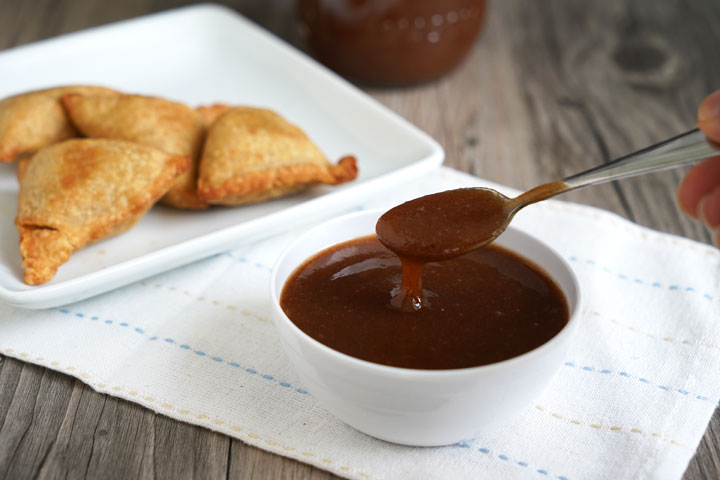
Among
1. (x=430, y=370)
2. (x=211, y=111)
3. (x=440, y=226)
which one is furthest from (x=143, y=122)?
(x=430, y=370)

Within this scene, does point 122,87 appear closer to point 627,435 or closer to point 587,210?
point 587,210

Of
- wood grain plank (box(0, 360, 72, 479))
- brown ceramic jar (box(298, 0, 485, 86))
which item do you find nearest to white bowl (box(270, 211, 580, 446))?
wood grain plank (box(0, 360, 72, 479))

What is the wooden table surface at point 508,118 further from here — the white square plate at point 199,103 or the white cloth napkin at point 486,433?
the white square plate at point 199,103

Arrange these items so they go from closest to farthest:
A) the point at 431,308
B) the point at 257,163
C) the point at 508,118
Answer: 1. the point at 431,308
2. the point at 257,163
3. the point at 508,118

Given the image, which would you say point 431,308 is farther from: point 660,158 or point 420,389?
point 660,158

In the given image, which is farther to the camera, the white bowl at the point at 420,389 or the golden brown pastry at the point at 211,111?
the golden brown pastry at the point at 211,111

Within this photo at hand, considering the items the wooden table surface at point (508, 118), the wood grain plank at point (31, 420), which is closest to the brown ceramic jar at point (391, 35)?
the wooden table surface at point (508, 118)

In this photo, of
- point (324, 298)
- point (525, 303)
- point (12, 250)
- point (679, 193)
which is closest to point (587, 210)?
point (679, 193)
